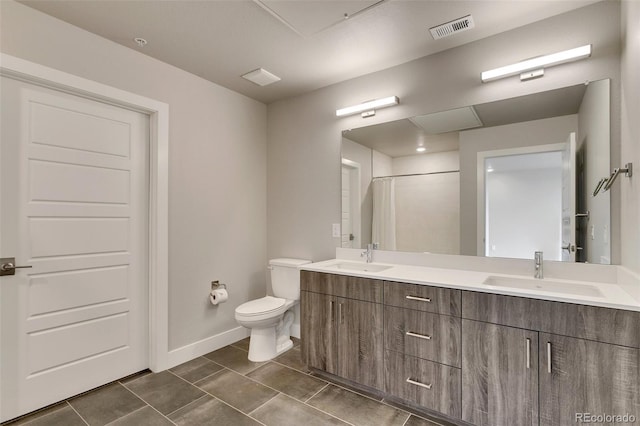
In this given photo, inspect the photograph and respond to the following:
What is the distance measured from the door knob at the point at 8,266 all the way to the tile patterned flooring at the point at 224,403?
918 mm

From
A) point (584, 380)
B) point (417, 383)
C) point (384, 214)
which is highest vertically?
point (384, 214)

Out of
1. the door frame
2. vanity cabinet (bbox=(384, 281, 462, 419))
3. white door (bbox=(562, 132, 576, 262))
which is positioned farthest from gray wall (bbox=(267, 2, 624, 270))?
the door frame

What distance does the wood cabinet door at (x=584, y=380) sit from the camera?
136cm

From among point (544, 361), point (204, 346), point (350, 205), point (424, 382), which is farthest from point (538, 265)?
point (204, 346)

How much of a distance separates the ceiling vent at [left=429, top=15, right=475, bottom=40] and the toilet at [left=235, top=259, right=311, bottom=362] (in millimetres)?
2231

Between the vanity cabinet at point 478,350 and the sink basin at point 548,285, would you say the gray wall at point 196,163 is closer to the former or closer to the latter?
the vanity cabinet at point 478,350

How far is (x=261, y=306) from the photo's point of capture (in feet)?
9.01

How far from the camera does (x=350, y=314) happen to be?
2.24 metres

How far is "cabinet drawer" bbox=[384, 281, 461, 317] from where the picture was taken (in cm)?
182

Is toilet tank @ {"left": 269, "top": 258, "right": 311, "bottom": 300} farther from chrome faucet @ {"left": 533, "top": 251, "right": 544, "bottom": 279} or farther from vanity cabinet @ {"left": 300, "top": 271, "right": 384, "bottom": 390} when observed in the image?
chrome faucet @ {"left": 533, "top": 251, "right": 544, "bottom": 279}

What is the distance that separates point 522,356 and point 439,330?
16.8 inches

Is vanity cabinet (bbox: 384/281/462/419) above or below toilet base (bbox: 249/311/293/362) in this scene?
above

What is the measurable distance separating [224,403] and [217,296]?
38.9 inches

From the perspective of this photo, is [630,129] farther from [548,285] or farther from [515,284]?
[515,284]
